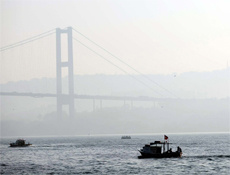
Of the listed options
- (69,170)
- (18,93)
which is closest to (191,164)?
(69,170)

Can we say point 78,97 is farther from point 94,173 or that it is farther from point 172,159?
point 94,173

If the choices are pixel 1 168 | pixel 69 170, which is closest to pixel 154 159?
pixel 69 170

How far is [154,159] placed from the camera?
75.7 metres

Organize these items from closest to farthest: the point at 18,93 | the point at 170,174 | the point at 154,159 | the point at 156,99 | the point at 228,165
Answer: the point at 170,174
the point at 228,165
the point at 154,159
the point at 18,93
the point at 156,99

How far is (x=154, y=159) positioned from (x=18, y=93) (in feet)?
283

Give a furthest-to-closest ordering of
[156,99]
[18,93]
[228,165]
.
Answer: [156,99], [18,93], [228,165]

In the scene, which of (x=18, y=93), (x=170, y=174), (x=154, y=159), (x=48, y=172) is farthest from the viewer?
(x=18, y=93)

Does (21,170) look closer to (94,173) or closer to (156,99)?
(94,173)

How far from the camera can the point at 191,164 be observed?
225 feet

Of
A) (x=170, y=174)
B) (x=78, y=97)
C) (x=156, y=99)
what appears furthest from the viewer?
(x=156, y=99)

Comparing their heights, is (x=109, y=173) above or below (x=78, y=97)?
below

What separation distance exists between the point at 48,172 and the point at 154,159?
19669 mm

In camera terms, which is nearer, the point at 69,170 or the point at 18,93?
the point at 69,170

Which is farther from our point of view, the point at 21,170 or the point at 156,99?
the point at 156,99
